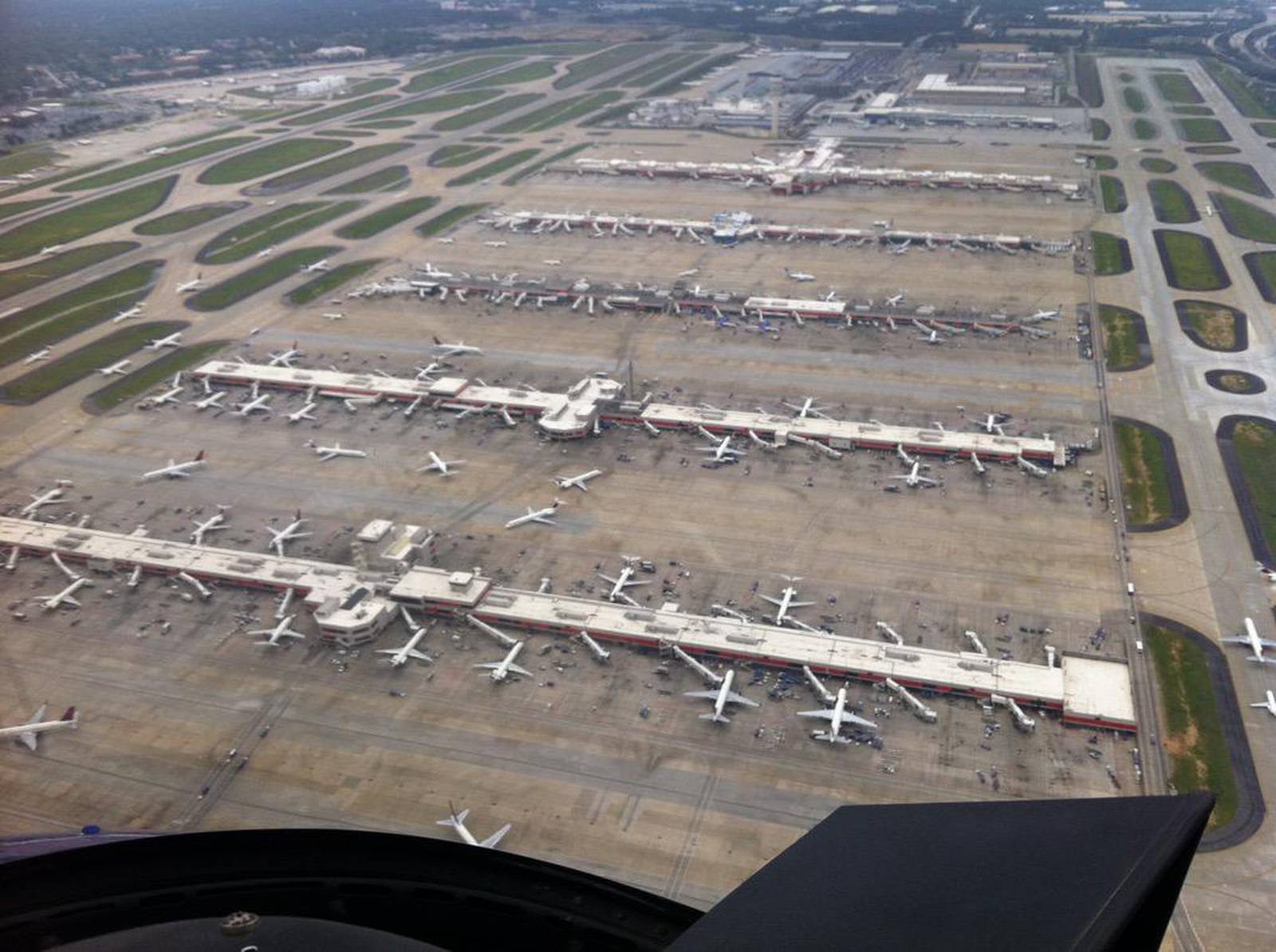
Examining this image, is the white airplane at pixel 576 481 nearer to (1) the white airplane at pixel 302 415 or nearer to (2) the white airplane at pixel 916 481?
(2) the white airplane at pixel 916 481

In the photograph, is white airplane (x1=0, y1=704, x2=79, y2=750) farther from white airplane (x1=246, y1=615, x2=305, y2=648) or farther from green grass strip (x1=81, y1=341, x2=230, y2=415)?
green grass strip (x1=81, y1=341, x2=230, y2=415)

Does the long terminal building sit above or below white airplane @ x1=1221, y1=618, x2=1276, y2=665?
above

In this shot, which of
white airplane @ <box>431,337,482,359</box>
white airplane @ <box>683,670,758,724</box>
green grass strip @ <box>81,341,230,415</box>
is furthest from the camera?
white airplane @ <box>431,337,482,359</box>

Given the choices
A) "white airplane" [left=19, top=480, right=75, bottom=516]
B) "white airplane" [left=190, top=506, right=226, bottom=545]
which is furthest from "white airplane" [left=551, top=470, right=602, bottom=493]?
"white airplane" [left=19, top=480, right=75, bottom=516]

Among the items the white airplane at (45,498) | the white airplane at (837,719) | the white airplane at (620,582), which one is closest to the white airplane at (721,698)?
the white airplane at (837,719)

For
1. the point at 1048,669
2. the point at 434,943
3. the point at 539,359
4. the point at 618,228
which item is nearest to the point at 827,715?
the point at 1048,669

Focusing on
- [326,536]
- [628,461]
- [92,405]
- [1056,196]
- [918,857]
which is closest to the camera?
[918,857]

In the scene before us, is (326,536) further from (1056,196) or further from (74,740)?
(1056,196)
